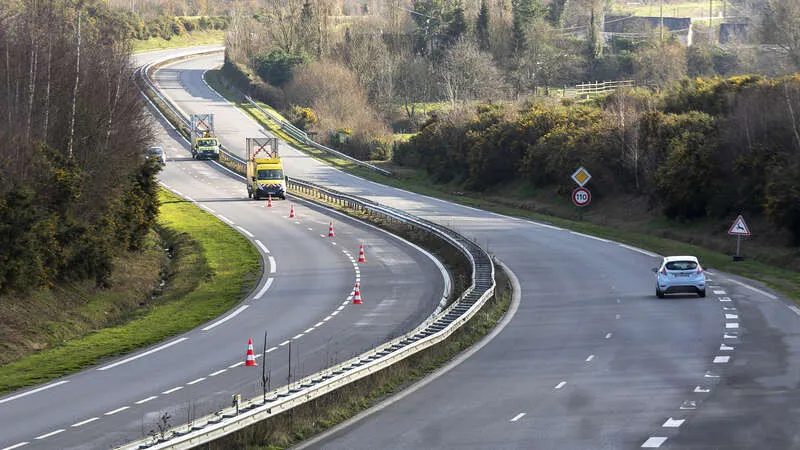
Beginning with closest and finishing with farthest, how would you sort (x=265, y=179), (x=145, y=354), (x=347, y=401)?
1. (x=347, y=401)
2. (x=145, y=354)
3. (x=265, y=179)

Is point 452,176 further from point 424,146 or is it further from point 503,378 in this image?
point 503,378

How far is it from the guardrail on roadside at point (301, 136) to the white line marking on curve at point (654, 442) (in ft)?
220

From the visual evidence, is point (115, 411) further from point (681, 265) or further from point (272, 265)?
point (272, 265)

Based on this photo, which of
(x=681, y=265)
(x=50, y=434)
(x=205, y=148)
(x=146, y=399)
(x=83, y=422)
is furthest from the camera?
(x=205, y=148)

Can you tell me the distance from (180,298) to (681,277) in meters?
17.1

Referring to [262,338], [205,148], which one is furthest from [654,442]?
[205,148]

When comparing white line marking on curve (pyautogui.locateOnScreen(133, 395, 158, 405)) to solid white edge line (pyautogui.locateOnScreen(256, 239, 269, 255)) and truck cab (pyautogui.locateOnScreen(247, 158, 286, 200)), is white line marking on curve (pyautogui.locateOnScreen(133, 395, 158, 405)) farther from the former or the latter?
truck cab (pyautogui.locateOnScreen(247, 158, 286, 200))

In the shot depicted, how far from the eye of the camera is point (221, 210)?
63062 mm

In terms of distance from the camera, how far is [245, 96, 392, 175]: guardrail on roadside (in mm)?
86331

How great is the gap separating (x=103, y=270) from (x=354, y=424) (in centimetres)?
2255

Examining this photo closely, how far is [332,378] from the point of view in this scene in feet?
63.1

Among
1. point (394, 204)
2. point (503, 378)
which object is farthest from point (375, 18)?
point (503, 378)

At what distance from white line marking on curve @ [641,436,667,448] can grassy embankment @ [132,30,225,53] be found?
151071 millimetres

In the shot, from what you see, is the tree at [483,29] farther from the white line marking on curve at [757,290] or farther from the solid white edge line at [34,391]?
the solid white edge line at [34,391]
